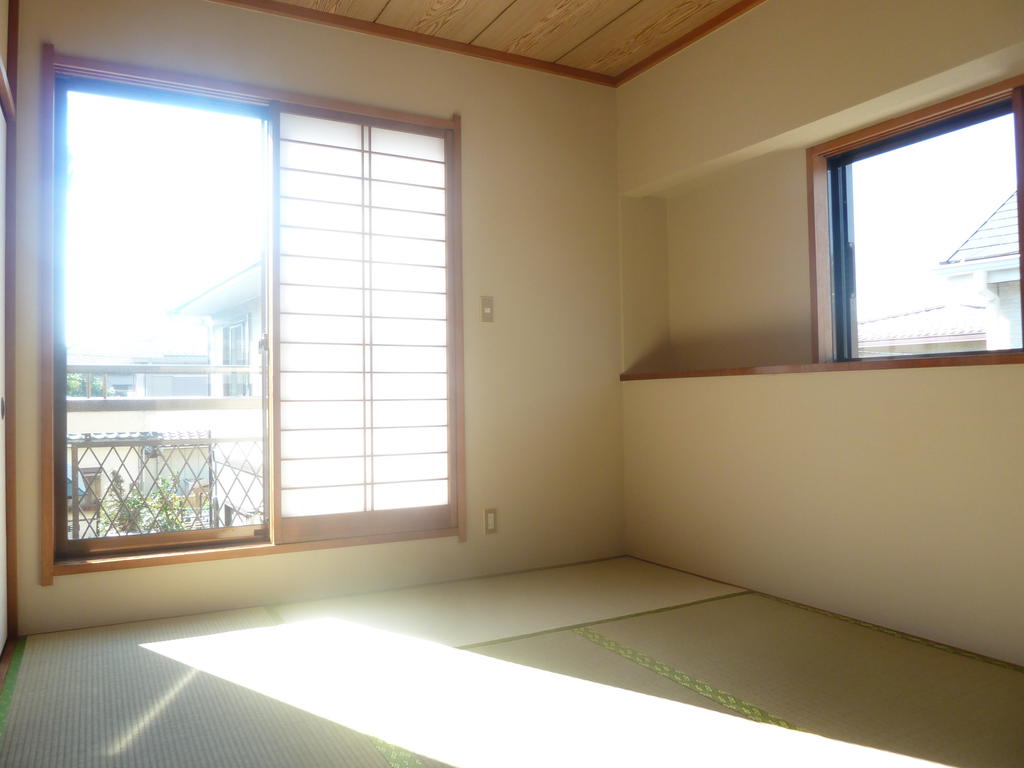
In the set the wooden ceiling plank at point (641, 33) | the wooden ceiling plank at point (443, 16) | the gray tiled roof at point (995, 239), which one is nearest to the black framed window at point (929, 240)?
the gray tiled roof at point (995, 239)

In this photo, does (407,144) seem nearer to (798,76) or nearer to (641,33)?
(641,33)

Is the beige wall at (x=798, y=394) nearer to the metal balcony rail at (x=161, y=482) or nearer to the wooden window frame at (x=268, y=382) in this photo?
the wooden window frame at (x=268, y=382)

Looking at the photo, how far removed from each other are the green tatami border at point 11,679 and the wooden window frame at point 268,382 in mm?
252

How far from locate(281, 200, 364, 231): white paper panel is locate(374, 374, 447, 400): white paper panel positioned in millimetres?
723

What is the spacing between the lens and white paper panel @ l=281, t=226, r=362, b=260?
11.1 feet

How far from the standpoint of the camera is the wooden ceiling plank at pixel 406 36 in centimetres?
330

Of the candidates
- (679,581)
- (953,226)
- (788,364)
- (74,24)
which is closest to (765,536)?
(679,581)

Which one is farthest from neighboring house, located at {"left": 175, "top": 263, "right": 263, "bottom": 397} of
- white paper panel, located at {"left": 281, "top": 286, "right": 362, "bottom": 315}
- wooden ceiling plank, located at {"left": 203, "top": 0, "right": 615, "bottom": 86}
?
wooden ceiling plank, located at {"left": 203, "top": 0, "right": 615, "bottom": 86}

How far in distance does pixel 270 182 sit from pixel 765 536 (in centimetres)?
276

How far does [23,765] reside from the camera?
73.0 inches

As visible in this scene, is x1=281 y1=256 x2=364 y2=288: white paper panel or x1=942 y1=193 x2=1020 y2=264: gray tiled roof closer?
x1=942 y1=193 x2=1020 y2=264: gray tiled roof

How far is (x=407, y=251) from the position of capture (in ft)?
12.0

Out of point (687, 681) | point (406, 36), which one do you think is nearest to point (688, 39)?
point (406, 36)

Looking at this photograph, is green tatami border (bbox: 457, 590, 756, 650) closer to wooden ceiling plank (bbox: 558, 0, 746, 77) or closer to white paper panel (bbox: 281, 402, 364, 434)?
white paper panel (bbox: 281, 402, 364, 434)
